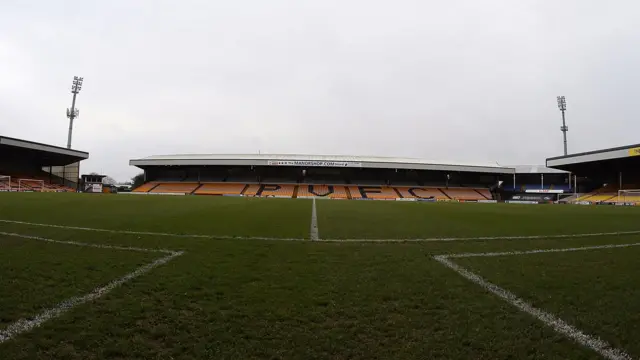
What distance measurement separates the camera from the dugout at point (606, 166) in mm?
34438

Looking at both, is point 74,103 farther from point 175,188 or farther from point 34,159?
point 175,188

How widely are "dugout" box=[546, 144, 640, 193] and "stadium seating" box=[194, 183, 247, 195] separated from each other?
44429 millimetres

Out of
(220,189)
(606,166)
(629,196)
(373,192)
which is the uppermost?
(606,166)

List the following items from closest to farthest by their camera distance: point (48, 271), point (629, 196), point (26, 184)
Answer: point (48, 271)
point (629, 196)
point (26, 184)

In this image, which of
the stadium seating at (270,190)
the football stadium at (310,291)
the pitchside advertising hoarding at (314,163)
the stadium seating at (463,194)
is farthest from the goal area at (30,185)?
the stadium seating at (463,194)

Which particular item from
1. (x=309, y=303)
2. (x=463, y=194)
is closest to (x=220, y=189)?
(x=463, y=194)

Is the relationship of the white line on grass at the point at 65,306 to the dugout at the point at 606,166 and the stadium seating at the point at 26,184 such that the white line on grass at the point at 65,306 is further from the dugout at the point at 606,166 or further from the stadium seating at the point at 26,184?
the dugout at the point at 606,166

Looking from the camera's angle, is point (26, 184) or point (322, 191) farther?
point (322, 191)

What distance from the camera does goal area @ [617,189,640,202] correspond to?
1350 inches

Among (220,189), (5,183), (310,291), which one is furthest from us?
(220,189)

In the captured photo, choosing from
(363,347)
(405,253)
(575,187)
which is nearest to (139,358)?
(363,347)

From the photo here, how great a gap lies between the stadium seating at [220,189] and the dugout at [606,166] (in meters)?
44.4

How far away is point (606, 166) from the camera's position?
41.6 meters

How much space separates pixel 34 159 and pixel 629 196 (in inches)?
3050
